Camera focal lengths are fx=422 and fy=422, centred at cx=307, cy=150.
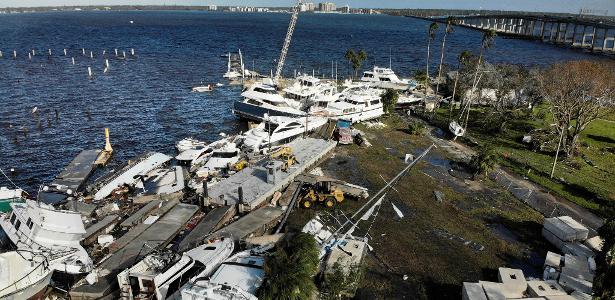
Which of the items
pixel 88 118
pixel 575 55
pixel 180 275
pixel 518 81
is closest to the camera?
pixel 180 275

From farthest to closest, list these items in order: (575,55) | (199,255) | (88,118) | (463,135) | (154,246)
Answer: (575,55)
(88,118)
(463,135)
(154,246)
(199,255)

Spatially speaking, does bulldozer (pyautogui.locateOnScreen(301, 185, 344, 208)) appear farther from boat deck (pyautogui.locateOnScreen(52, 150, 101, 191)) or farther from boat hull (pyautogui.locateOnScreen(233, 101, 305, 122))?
boat hull (pyautogui.locateOnScreen(233, 101, 305, 122))

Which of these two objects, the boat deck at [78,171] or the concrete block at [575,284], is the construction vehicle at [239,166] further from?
the concrete block at [575,284]

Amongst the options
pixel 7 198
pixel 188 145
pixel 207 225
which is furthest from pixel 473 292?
pixel 188 145

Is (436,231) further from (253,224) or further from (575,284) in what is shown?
(253,224)

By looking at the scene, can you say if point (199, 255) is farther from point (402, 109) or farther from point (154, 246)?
point (402, 109)

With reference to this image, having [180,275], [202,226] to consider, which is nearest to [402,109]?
[202,226]

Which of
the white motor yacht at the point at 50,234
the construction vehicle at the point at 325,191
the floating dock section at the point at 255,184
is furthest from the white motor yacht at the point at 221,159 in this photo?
the white motor yacht at the point at 50,234
